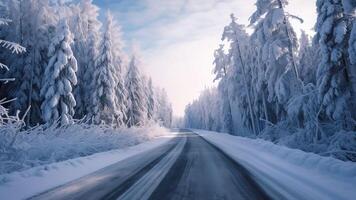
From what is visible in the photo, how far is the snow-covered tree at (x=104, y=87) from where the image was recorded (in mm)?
29547

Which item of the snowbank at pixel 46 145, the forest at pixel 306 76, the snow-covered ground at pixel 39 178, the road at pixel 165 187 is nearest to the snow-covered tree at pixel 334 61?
the forest at pixel 306 76

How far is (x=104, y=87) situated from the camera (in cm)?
3009

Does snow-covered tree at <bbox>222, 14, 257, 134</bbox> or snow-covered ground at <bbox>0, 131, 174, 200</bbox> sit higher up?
snow-covered tree at <bbox>222, 14, 257, 134</bbox>

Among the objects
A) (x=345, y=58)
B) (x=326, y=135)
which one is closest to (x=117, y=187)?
(x=326, y=135)

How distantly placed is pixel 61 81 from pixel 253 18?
17218 mm

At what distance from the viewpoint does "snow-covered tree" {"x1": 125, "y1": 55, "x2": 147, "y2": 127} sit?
4266 centimetres

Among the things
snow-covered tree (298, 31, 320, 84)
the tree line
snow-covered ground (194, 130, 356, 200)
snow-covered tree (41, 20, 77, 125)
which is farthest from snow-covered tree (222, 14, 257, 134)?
snow-covered ground (194, 130, 356, 200)

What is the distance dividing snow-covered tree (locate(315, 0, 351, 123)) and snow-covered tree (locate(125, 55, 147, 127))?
1199 inches

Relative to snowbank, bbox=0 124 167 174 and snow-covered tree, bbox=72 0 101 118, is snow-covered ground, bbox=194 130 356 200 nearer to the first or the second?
snowbank, bbox=0 124 167 174

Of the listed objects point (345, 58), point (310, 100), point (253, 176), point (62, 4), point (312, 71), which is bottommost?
point (253, 176)

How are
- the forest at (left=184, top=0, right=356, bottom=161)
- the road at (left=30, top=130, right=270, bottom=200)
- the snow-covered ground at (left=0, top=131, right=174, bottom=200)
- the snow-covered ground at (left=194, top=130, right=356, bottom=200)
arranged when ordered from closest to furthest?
the snow-covered ground at (left=194, top=130, right=356, bottom=200) < the road at (left=30, top=130, right=270, bottom=200) < the snow-covered ground at (left=0, top=131, right=174, bottom=200) < the forest at (left=184, top=0, right=356, bottom=161)

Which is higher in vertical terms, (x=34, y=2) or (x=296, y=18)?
(x=34, y=2)

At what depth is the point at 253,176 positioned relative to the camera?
6422mm

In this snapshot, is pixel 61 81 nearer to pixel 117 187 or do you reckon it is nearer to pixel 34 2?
pixel 34 2
